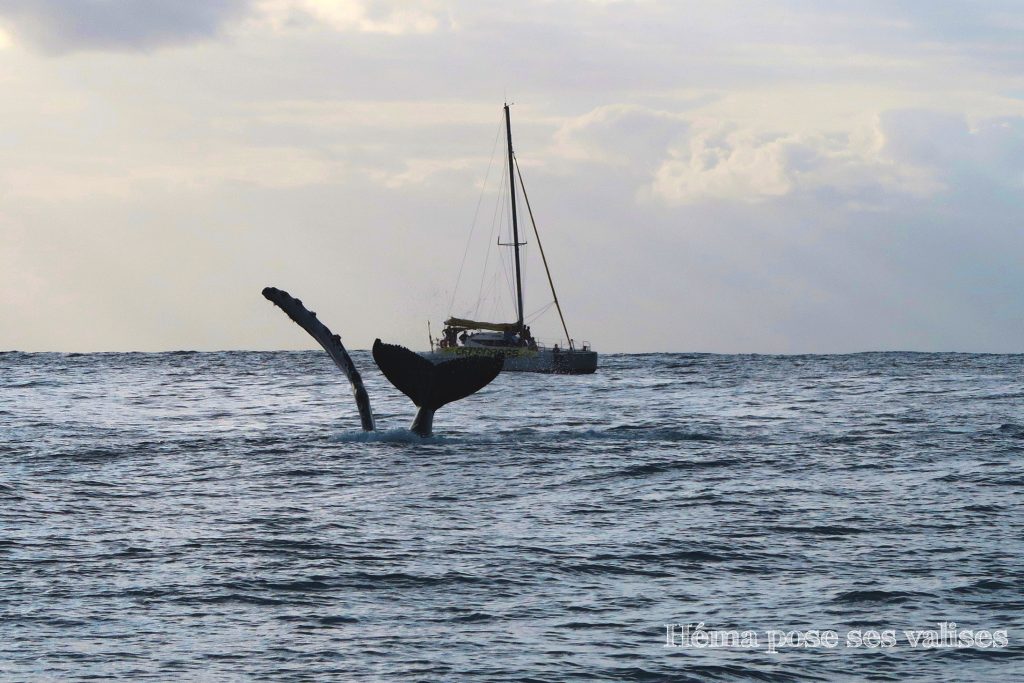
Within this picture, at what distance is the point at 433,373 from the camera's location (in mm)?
27875

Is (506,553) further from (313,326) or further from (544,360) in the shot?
(544,360)

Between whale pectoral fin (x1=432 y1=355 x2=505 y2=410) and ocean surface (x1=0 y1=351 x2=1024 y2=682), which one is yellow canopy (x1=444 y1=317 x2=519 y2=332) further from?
whale pectoral fin (x1=432 y1=355 x2=505 y2=410)

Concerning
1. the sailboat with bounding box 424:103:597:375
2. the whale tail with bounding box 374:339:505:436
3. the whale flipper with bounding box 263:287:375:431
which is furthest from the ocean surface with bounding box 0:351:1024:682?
the sailboat with bounding box 424:103:597:375

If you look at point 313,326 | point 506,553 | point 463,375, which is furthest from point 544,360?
point 506,553

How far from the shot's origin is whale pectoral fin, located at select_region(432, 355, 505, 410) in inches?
1023

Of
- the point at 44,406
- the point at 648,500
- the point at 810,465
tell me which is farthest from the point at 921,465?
the point at 44,406

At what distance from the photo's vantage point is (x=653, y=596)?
14836mm

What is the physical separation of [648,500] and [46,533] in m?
10.1

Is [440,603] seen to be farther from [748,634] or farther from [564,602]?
[748,634]

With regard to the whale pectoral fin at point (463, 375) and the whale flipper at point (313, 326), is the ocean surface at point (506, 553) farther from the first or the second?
the whale flipper at point (313, 326)

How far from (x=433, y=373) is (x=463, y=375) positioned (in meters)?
1.02

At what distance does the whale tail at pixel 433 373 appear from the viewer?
26.4 metres

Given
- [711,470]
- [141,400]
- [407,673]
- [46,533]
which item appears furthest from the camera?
[141,400]

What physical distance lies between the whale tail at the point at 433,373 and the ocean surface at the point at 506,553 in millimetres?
1522
